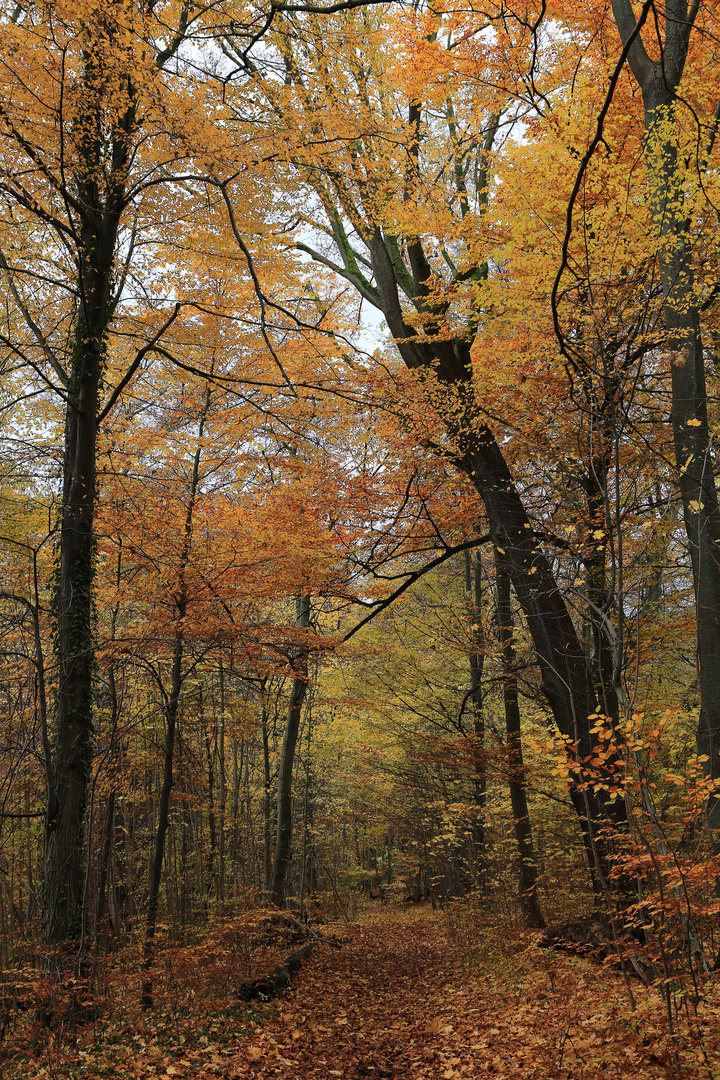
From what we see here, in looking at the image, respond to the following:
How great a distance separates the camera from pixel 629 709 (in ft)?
10.8

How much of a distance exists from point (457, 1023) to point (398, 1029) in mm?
569

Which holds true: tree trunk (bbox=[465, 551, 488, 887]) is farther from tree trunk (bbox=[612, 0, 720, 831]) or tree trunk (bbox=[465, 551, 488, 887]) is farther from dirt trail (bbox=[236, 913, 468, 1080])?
tree trunk (bbox=[612, 0, 720, 831])

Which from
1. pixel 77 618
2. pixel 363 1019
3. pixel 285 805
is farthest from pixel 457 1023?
pixel 285 805

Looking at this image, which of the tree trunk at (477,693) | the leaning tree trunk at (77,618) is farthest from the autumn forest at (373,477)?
the tree trunk at (477,693)

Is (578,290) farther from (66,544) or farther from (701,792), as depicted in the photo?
(66,544)

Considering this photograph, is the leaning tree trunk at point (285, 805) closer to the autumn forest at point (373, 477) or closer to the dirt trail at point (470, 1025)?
the autumn forest at point (373, 477)

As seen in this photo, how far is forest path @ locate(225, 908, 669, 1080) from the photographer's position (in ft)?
12.1

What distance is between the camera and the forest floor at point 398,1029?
139 inches

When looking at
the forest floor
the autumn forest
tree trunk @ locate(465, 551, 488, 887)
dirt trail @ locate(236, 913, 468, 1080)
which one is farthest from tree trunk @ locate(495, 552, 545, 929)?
dirt trail @ locate(236, 913, 468, 1080)

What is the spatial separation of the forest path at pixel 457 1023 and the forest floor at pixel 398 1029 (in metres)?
0.02

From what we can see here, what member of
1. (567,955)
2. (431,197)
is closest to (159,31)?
(431,197)

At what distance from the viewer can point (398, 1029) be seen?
18.7 ft

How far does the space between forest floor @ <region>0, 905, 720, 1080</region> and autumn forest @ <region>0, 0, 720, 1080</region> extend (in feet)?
0.16

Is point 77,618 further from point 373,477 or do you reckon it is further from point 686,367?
point 686,367
